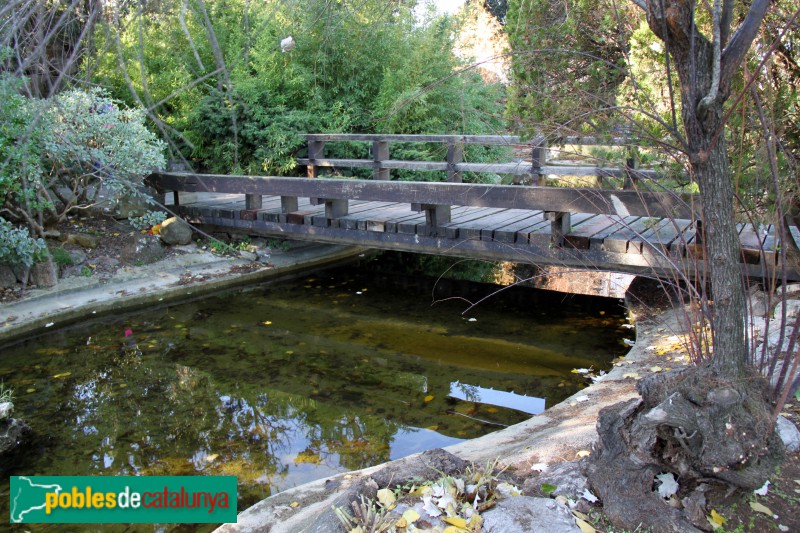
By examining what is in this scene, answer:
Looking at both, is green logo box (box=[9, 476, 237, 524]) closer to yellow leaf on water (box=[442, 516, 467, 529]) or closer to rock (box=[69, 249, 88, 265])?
yellow leaf on water (box=[442, 516, 467, 529])

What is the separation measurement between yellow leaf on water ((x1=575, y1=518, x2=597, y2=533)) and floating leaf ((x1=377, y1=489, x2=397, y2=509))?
2.32 ft

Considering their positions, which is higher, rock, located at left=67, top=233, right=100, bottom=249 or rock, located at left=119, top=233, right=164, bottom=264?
rock, located at left=67, top=233, right=100, bottom=249

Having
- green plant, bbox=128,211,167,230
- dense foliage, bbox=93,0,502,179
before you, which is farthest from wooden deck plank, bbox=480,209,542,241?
green plant, bbox=128,211,167,230

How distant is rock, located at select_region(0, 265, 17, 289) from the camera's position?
23.2 feet

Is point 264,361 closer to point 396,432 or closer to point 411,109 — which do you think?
point 396,432

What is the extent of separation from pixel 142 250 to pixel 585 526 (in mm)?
7215

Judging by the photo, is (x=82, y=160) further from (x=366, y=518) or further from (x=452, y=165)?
(x=366, y=518)

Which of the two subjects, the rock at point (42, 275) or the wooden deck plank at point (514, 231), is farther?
the rock at point (42, 275)

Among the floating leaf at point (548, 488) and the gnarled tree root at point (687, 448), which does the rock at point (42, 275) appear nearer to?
the floating leaf at point (548, 488)

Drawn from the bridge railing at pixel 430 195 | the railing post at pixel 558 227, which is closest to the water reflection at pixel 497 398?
the bridge railing at pixel 430 195

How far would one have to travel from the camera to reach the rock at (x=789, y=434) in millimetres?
2836

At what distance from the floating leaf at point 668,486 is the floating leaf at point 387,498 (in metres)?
1.04

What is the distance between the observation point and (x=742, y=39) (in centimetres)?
234

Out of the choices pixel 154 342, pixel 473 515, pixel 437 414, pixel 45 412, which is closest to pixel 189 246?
pixel 154 342
